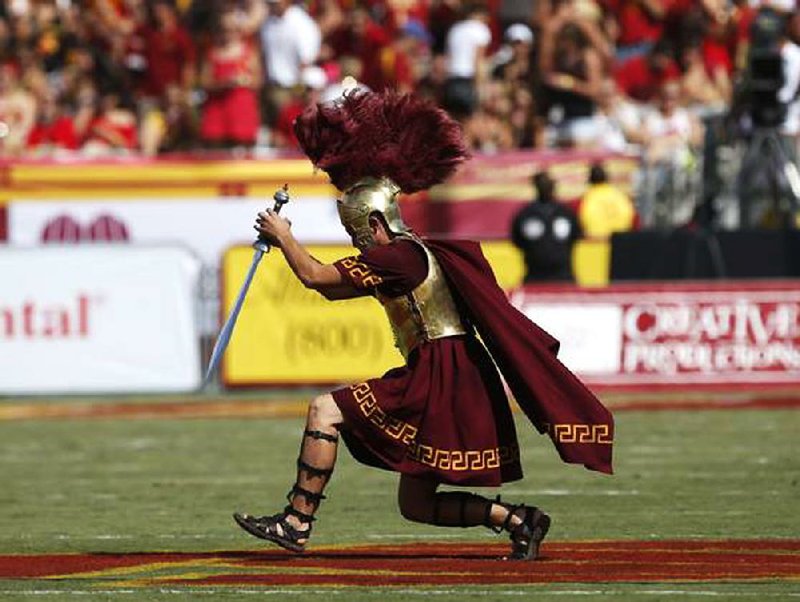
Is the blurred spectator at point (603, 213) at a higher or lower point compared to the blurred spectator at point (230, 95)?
lower

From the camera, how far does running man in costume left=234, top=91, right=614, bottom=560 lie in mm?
9000

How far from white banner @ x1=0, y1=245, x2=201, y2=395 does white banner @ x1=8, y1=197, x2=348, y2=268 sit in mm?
1218

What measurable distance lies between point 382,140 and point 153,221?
12.0m

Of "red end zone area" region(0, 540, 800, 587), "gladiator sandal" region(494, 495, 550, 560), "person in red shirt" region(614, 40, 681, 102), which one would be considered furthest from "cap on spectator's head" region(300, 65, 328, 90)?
"gladiator sandal" region(494, 495, 550, 560)

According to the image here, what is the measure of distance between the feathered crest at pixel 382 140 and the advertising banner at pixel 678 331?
962 cm

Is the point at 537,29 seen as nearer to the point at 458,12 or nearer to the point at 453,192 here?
the point at 458,12

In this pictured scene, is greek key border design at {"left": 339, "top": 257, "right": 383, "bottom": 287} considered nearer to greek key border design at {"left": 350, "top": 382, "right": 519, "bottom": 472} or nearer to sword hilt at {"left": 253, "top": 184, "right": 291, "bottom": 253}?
sword hilt at {"left": 253, "top": 184, "right": 291, "bottom": 253}

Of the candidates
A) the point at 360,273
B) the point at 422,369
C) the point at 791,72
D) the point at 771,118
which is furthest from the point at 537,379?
the point at 791,72

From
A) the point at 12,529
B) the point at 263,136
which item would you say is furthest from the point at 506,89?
the point at 12,529

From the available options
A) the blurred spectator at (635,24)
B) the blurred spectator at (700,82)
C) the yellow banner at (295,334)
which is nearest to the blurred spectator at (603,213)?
the yellow banner at (295,334)

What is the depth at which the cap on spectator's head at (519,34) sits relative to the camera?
22453mm

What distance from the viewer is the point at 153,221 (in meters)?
21.1

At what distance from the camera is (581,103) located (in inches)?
866

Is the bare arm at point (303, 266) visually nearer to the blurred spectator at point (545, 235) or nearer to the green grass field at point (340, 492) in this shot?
the green grass field at point (340, 492)
